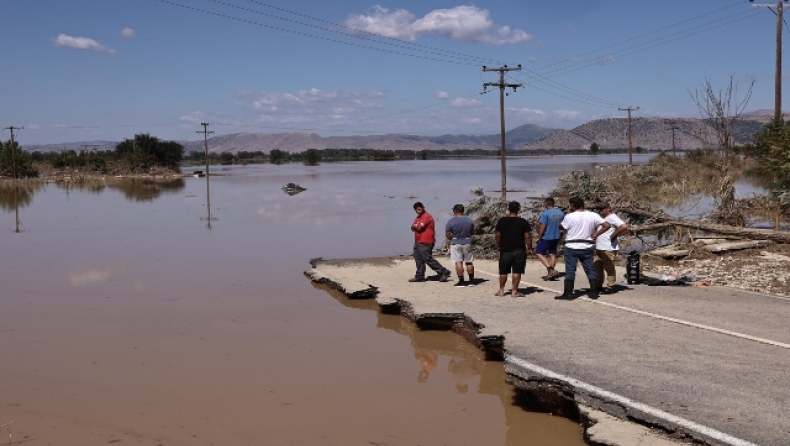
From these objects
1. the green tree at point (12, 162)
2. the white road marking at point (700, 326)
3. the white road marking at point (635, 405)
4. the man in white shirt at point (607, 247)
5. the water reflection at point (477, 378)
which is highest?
the green tree at point (12, 162)

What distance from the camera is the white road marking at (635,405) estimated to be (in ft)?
18.8

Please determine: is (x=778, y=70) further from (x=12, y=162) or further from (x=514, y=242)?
(x=12, y=162)

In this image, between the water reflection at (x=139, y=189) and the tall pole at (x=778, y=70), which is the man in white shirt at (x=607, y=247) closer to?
the tall pole at (x=778, y=70)

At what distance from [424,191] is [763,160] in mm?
28090

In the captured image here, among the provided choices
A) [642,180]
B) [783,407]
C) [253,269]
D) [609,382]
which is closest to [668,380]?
[609,382]

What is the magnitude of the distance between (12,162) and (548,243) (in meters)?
81.0

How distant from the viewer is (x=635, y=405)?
6492 millimetres

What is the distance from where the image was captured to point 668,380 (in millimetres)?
7105

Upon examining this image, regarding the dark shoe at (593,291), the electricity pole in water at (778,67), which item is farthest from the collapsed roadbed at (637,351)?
the electricity pole in water at (778,67)

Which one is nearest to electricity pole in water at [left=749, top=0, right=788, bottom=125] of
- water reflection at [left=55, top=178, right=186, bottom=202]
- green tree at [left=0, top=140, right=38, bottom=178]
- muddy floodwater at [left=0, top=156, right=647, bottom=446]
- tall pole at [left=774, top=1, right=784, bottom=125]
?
tall pole at [left=774, top=1, right=784, bottom=125]

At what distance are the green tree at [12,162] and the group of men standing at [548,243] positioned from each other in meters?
77.4

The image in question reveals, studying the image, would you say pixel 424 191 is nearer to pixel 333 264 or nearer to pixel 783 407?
pixel 333 264

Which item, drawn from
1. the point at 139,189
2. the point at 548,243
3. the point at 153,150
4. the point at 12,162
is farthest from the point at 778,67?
the point at 153,150

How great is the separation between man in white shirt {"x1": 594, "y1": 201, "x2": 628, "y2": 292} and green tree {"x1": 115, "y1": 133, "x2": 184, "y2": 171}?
94133 millimetres
